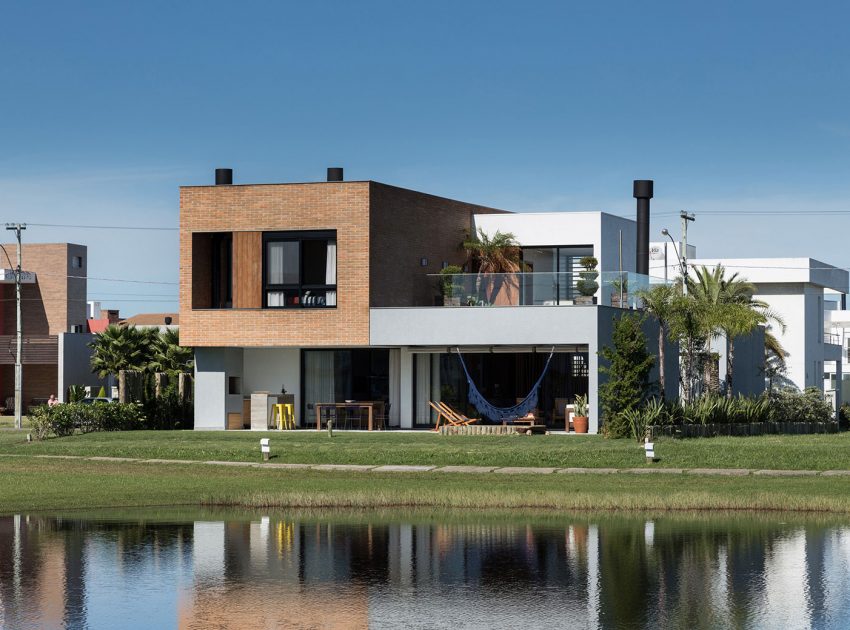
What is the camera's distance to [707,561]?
1795cm

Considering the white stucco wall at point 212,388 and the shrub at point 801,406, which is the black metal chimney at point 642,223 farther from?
the white stucco wall at point 212,388

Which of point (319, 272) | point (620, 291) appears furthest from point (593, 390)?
point (319, 272)

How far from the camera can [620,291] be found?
4144 centimetres

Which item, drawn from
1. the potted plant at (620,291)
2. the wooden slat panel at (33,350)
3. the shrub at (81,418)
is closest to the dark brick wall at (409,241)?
the potted plant at (620,291)

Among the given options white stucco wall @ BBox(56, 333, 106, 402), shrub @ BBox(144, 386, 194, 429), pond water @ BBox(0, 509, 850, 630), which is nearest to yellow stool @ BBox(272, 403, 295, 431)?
shrub @ BBox(144, 386, 194, 429)

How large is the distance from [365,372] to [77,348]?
29649mm

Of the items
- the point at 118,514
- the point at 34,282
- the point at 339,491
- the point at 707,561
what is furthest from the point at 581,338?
the point at 34,282

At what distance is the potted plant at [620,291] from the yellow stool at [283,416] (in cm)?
1082

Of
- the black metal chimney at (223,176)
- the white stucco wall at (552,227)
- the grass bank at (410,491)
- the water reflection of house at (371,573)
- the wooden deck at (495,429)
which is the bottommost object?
the water reflection of house at (371,573)

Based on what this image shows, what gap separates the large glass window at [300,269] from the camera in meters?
41.6

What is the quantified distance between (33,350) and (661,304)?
3871 cm

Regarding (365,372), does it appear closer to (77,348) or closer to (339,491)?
(339,491)

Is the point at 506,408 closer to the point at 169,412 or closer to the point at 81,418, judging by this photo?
the point at 169,412

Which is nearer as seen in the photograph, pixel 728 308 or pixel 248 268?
pixel 248 268
